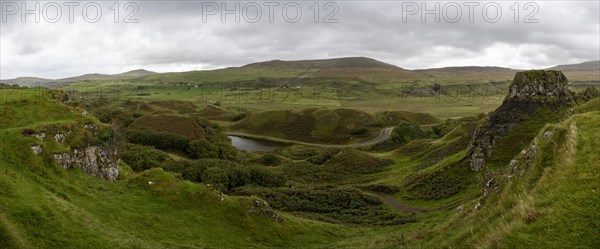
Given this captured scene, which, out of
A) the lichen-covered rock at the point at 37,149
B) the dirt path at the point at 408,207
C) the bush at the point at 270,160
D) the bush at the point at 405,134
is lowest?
the dirt path at the point at 408,207

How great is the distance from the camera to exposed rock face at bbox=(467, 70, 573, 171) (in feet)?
225

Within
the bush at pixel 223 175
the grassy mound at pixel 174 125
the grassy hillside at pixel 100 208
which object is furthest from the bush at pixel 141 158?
the grassy mound at pixel 174 125

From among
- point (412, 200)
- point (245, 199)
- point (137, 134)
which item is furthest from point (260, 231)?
point (137, 134)

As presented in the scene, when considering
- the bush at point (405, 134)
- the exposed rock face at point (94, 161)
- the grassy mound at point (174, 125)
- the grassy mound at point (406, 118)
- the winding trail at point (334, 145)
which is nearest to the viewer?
the exposed rock face at point (94, 161)

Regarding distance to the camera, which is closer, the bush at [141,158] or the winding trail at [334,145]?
the bush at [141,158]

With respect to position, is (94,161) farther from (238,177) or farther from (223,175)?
(238,177)

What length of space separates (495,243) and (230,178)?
2388 inches

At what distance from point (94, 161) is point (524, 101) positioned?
2811 inches

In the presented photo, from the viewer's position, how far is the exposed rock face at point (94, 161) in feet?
118

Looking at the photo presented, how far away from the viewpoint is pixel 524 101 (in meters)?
71.6

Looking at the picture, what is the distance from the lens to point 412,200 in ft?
211

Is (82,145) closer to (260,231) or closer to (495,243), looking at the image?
(260,231)

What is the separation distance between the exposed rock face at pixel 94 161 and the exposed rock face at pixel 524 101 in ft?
184

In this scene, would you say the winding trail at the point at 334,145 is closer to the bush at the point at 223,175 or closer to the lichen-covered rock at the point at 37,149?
the bush at the point at 223,175
